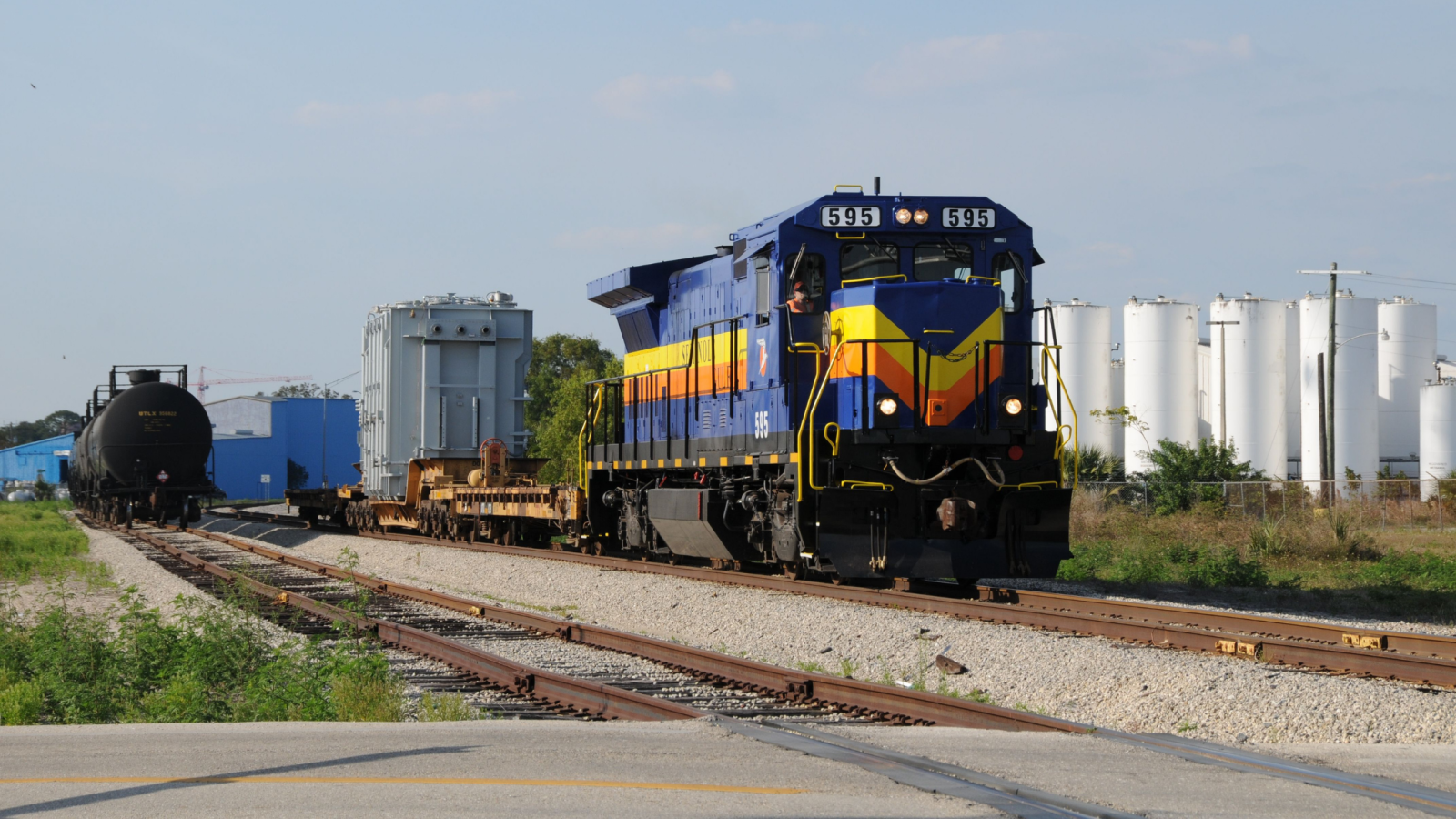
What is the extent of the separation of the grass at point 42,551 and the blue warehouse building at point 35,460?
56146 millimetres

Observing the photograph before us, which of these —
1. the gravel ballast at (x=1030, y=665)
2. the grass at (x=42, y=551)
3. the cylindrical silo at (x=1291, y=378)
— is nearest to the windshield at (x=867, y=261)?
the gravel ballast at (x=1030, y=665)

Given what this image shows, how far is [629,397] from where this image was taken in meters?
18.2

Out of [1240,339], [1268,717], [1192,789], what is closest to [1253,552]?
[1268,717]

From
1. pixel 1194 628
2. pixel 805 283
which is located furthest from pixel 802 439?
pixel 1194 628

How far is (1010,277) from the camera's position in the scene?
1299 cm

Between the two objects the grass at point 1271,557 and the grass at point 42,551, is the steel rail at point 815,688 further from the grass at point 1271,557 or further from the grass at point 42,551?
the grass at point 42,551

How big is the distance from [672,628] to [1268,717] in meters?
5.92

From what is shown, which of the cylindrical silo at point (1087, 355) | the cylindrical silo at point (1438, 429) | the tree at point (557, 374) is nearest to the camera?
the cylindrical silo at point (1438, 429)

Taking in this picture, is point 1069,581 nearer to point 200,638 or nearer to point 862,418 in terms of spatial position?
point 862,418

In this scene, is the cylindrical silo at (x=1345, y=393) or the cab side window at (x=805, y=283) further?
the cylindrical silo at (x=1345, y=393)

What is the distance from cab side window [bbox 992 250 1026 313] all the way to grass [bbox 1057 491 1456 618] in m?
4.34

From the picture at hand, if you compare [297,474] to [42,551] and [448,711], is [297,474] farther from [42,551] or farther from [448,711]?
[448,711]

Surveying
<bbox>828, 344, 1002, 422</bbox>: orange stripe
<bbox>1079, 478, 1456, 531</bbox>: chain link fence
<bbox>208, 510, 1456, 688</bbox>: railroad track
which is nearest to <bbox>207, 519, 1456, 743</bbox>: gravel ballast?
<bbox>208, 510, 1456, 688</bbox>: railroad track

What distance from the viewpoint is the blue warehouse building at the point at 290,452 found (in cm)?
7894
